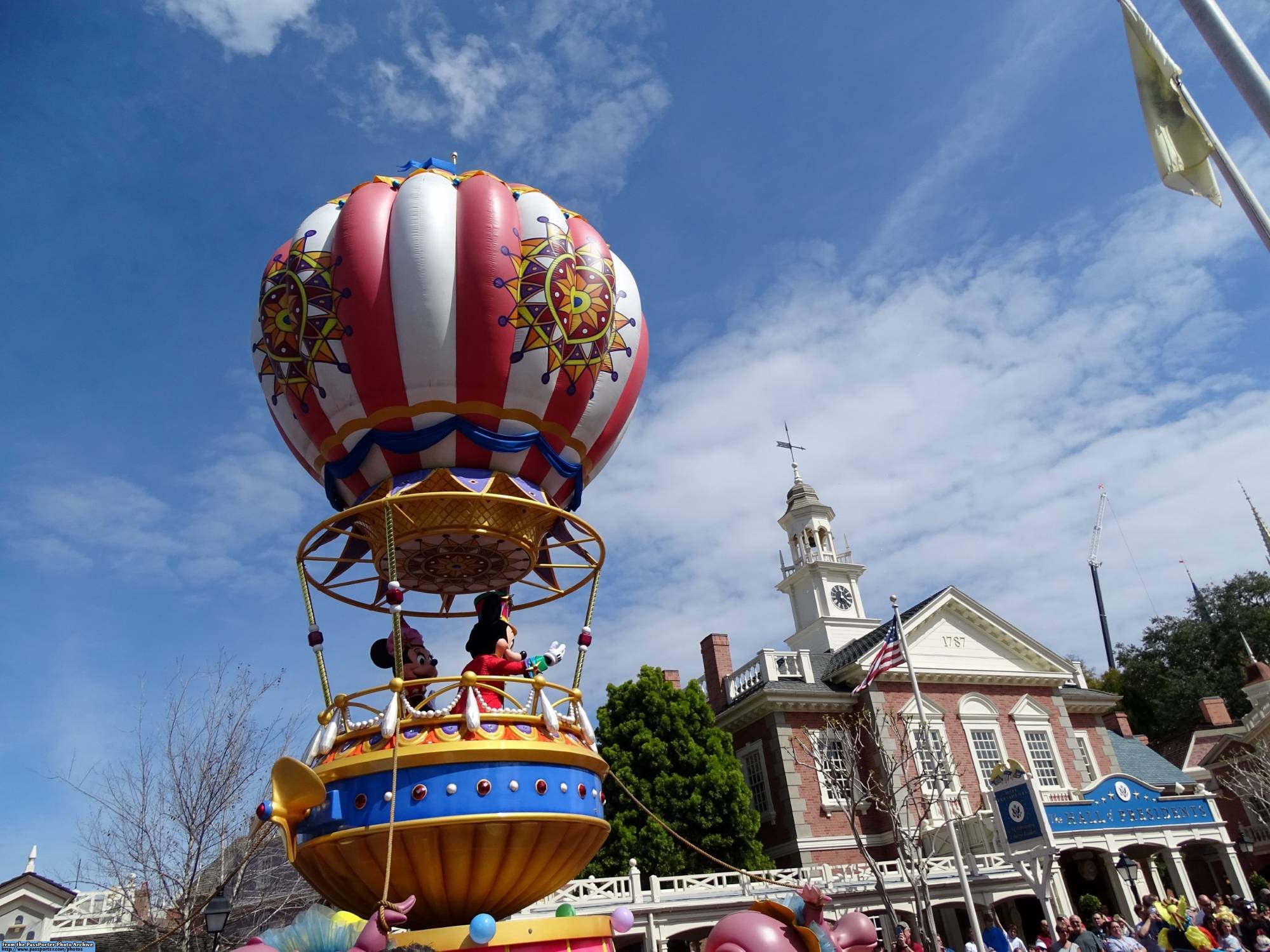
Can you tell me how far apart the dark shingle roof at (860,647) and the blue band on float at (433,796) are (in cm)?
2292

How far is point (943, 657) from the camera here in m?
29.1

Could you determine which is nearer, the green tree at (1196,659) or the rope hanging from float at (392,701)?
the rope hanging from float at (392,701)

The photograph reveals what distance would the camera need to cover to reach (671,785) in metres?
23.7

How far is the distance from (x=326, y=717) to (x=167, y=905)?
1399cm

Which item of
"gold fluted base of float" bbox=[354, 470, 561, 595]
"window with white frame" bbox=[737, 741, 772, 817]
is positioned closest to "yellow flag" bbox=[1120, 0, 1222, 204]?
"gold fluted base of float" bbox=[354, 470, 561, 595]

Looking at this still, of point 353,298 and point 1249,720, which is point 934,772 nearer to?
point 353,298

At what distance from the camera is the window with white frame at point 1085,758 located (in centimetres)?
2994

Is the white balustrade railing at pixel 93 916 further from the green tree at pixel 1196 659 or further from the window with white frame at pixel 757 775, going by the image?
the green tree at pixel 1196 659

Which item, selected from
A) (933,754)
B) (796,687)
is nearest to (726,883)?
(796,687)

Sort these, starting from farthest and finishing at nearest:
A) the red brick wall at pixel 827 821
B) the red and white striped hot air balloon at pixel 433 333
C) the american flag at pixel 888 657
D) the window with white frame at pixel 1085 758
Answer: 1. the window with white frame at pixel 1085 758
2. the red brick wall at pixel 827 821
3. the american flag at pixel 888 657
4. the red and white striped hot air balloon at pixel 433 333

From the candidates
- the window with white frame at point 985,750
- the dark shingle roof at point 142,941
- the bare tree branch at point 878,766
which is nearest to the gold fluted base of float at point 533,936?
the dark shingle roof at point 142,941

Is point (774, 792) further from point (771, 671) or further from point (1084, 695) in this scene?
point (1084, 695)

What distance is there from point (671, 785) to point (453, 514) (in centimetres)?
1799

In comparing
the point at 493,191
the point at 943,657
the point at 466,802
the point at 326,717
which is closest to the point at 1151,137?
the point at 493,191
